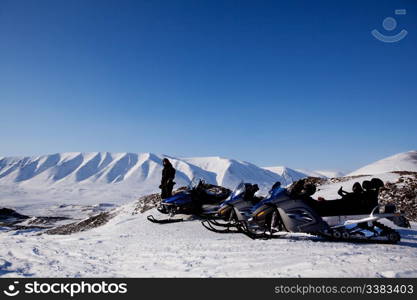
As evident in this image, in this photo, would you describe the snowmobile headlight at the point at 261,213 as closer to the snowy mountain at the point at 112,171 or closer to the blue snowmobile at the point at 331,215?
the blue snowmobile at the point at 331,215

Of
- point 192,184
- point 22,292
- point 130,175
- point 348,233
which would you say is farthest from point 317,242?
point 130,175

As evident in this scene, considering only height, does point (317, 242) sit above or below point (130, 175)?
above

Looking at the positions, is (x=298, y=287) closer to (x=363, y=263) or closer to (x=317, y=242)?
(x=363, y=263)

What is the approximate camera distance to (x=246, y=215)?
328 inches

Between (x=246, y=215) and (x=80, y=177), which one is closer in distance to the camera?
(x=246, y=215)

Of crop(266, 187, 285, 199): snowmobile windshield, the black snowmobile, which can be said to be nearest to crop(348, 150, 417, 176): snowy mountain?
the black snowmobile

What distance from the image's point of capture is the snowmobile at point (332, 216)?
5809 millimetres

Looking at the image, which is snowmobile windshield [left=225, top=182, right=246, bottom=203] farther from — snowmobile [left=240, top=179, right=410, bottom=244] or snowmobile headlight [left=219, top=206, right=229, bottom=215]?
snowmobile [left=240, top=179, right=410, bottom=244]

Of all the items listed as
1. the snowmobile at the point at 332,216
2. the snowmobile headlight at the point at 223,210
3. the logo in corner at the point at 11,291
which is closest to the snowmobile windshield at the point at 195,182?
the snowmobile headlight at the point at 223,210

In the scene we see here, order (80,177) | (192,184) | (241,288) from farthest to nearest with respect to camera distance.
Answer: (80,177) < (192,184) < (241,288)

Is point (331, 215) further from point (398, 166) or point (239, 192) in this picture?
point (398, 166)

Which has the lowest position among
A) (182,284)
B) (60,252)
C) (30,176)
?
(30,176)

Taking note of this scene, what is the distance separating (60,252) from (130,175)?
148536mm

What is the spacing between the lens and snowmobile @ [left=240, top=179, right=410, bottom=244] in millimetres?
5809
